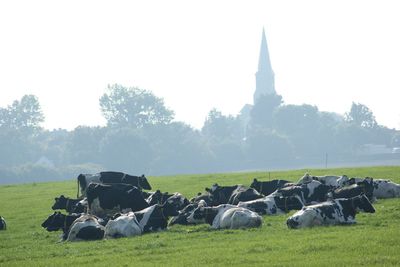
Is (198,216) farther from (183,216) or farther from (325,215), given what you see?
(325,215)

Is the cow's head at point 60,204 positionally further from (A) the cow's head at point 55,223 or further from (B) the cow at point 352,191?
(B) the cow at point 352,191

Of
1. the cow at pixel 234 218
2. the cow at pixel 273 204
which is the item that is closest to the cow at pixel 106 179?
the cow at pixel 273 204

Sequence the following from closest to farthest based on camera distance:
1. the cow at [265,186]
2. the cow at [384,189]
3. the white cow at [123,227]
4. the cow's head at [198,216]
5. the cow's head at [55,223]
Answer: the white cow at [123,227] → the cow's head at [198,216] → the cow's head at [55,223] → the cow at [384,189] → the cow at [265,186]

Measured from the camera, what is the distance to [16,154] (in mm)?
188500

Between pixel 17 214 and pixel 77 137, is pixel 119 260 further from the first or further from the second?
pixel 77 137

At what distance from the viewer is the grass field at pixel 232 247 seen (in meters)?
15.0

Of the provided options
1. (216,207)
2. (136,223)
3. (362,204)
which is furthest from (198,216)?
(362,204)

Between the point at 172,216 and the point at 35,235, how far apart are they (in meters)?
4.82

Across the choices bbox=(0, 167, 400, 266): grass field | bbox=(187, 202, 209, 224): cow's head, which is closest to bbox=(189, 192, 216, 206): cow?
bbox=(187, 202, 209, 224): cow's head

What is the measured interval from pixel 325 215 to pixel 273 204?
4695 mm

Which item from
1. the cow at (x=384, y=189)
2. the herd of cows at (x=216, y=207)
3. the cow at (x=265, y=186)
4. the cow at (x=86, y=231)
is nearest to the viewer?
the herd of cows at (x=216, y=207)

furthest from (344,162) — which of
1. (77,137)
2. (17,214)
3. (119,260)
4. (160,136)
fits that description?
(119,260)

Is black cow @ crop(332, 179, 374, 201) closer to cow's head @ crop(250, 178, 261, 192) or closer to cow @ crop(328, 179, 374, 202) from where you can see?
cow @ crop(328, 179, 374, 202)

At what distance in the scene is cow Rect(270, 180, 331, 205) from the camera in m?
26.2
